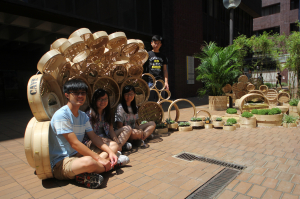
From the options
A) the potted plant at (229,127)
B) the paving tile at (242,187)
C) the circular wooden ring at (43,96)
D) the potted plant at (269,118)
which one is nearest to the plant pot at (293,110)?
the potted plant at (269,118)

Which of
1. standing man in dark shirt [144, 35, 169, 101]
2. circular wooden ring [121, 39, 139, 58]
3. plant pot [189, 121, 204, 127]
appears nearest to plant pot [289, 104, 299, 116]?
plant pot [189, 121, 204, 127]

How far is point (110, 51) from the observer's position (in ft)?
12.4

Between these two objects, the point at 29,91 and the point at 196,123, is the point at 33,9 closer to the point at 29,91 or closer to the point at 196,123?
the point at 29,91

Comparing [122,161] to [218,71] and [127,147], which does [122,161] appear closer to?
[127,147]

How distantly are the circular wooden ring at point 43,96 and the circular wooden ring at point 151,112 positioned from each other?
2171 mm

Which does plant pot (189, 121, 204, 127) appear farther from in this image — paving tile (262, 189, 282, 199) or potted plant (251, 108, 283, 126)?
paving tile (262, 189, 282, 199)

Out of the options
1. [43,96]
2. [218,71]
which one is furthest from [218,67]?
[43,96]

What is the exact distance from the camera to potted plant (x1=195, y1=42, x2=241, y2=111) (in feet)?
26.4

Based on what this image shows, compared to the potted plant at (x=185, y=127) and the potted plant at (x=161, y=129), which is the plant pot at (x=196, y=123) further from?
the potted plant at (x=161, y=129)

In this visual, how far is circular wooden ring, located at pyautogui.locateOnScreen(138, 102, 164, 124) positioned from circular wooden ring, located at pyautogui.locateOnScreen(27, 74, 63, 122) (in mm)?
2171

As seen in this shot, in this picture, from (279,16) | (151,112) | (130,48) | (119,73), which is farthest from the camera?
(279,16)

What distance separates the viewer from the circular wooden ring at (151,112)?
479 cm

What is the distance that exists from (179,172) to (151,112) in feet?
8.06

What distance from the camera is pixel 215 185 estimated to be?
2311mm
